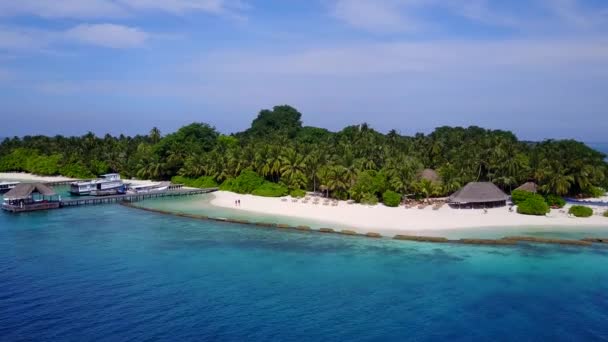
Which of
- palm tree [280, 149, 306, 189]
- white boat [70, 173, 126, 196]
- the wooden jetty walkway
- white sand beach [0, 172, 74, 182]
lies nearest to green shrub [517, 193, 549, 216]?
palm tree [280, 149, 306, 189]

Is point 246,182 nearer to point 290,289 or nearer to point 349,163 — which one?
point 349,163

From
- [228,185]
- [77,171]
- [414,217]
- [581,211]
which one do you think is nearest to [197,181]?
[228,185]

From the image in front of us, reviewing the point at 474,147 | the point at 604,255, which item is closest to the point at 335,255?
the point at 604,255

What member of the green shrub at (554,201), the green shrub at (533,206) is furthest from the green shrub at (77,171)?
the green shrub at (554,201)

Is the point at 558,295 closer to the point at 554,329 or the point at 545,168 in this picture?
the point at 554,329

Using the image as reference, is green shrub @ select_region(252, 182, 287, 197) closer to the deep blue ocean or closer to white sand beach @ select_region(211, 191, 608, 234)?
white sand beach @ select_region(211, 191, 608, 234)

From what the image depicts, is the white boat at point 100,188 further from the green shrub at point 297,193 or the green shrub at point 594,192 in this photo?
the green shrub at point 594,192
